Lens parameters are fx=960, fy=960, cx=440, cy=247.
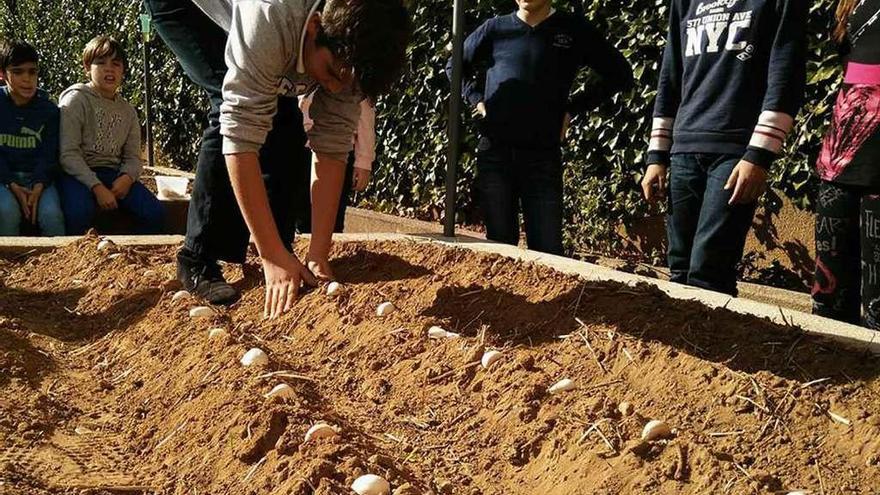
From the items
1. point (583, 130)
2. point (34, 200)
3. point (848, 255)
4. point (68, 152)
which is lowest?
point (34, 200)

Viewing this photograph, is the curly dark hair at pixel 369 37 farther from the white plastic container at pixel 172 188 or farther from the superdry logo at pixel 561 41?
the white plastic container at pixel 172 188

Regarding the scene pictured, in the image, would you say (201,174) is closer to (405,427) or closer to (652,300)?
(405,427)

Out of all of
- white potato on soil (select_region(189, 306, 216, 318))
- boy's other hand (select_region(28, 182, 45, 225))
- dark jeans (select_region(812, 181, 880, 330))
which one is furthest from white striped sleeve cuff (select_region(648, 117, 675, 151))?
boy's other hand (select_region(28, 182, 45, 225))

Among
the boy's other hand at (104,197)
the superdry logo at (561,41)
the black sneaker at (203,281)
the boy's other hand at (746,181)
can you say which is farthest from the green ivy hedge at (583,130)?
the black sneaker at (203,281)

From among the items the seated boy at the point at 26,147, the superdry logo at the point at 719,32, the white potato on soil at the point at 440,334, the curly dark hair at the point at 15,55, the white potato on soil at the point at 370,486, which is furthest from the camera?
the curly dark hair at the point at 15,55

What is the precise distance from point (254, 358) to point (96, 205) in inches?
127

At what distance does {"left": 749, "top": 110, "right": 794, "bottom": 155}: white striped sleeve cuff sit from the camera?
3.34 meters

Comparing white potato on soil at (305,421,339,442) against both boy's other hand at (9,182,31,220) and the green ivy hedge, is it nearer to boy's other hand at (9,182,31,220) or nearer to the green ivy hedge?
the green ivy hedge

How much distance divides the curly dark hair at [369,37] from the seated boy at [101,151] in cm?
319

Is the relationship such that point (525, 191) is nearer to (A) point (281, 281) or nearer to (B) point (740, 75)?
(B) point (740, 75)

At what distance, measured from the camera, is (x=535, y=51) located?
4.62 metres

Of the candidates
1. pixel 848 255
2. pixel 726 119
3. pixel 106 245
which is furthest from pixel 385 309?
pixel 106 245

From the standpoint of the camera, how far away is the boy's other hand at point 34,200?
5.44 m

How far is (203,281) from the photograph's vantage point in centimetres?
369
